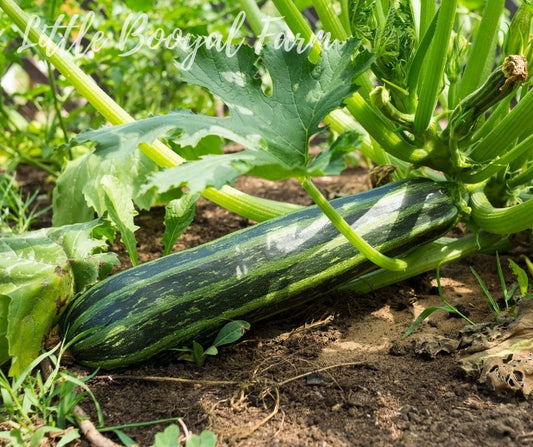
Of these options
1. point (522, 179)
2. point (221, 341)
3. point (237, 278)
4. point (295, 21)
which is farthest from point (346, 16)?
point (221, 341)

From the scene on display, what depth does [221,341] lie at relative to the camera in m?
1.86

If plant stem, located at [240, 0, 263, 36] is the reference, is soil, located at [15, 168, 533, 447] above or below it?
below

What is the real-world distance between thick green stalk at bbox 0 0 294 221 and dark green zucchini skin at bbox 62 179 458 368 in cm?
18

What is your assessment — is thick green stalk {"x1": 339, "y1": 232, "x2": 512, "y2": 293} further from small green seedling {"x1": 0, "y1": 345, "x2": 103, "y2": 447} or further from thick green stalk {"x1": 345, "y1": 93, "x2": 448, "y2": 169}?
small green seedling {"x1": 0, "y1": 345, "x2": 103, "y2": 447}

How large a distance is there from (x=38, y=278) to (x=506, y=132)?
1.38 m

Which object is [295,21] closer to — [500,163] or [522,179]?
[500,163]

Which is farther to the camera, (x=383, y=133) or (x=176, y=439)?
(x=383, y=133)

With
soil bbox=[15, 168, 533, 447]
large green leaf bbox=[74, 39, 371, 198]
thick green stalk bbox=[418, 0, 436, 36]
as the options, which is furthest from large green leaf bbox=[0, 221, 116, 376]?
thick green stalk bbox=[418, 0, 436, 36]

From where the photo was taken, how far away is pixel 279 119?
1.68 meters

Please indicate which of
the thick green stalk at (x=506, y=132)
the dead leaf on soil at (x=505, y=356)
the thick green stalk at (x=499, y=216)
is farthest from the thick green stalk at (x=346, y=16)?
the dead leaf on soil at (x=505, y=356)

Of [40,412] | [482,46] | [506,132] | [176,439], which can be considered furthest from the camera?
[482,46]

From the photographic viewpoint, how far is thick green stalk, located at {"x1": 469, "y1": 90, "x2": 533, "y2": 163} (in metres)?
1.86

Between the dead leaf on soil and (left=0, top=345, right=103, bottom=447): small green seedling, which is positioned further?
the dead leaf on soil

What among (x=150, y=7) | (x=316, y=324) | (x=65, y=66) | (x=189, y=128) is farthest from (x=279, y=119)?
(x=150, y=7)
